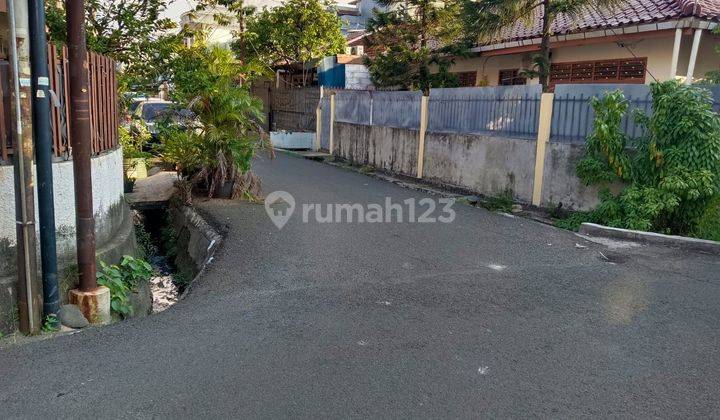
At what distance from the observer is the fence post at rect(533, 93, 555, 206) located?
32.9 feet

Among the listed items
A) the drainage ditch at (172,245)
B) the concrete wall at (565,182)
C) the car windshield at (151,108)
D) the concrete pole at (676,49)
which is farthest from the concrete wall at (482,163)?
the car windshield at (151,108)

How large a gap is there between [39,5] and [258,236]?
4288 mm

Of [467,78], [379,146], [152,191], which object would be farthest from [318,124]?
[152,191]

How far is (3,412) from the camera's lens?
3.54 metres

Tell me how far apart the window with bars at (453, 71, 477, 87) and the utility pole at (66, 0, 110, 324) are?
1487 centimetres

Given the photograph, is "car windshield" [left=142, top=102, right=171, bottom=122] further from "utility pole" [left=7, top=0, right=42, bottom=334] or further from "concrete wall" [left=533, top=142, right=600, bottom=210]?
"utility pole" [left=7, top=0, right=42, bottom=334]

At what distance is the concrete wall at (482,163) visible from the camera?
417 inches

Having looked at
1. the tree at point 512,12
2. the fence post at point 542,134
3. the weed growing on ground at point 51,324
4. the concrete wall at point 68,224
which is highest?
the tree at point 512,12

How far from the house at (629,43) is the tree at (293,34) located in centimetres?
1054

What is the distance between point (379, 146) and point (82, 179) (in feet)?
35.4

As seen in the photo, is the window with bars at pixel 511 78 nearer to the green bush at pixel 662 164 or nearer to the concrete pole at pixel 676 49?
the concrete pole at pixel 676 49

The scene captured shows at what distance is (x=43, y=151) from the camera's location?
15.2 ft

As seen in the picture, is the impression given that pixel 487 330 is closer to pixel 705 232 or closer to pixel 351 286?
pixel 351 286

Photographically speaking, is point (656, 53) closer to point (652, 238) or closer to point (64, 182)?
point (652, 238)
